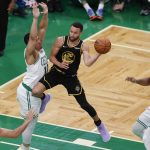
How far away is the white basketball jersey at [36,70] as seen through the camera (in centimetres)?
1202

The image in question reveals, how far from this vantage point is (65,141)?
12.8m

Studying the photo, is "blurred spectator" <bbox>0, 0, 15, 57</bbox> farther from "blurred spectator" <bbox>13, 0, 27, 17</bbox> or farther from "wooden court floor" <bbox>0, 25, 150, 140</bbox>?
"blurred spectator" <bbox>13, 0, 27, 17</bbox>

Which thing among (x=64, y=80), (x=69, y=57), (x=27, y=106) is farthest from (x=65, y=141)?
(x=69, y=57)

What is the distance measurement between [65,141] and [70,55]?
1.58 m

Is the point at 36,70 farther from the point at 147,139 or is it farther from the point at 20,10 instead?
the point at 20,10

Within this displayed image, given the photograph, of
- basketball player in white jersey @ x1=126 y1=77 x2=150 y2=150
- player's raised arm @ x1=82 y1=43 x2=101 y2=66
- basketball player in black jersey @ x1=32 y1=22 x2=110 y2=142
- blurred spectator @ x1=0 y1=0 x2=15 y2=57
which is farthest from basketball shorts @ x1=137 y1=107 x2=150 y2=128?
blurred spectator @ x1=0 y1=0 x2=15 y2=57

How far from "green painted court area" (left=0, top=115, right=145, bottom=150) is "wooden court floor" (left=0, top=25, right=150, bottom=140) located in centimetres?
27

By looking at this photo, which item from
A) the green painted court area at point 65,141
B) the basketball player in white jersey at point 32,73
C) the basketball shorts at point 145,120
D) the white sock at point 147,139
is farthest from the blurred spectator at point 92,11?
the white sock at point 147,139

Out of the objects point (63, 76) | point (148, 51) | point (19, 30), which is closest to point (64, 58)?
point (63, 76)

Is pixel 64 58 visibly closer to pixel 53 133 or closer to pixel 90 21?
pixel 53 133

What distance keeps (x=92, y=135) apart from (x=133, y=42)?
5.44 meters

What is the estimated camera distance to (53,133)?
518 inches

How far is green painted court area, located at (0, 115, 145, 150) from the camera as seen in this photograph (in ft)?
41.3

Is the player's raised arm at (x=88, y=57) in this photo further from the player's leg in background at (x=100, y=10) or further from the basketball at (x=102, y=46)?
the player's leg in background at (x=100, y=10)
